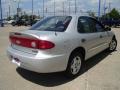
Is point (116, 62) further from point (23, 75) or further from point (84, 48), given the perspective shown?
point (23, 75)

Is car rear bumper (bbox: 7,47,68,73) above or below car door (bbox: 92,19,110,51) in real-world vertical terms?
below

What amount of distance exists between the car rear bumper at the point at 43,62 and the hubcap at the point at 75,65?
0.42 metres

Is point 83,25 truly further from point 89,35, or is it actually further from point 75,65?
point 75,65

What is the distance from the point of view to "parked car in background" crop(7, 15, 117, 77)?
4277 millimetres

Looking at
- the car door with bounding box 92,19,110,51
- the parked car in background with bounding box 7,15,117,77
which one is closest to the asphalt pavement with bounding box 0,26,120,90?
the parked car in background with bounding box 7,15,117,77

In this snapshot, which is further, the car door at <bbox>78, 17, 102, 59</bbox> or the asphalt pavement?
the car door at <bbox>78, 17, 102, 59</bbox>

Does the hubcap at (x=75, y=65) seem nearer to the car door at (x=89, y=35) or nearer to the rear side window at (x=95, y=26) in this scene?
the car door at (x=89, y=35)

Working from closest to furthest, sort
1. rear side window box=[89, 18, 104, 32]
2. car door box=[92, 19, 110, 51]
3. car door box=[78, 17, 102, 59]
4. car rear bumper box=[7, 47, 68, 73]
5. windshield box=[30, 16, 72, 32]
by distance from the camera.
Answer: car rear bumper box=[7, 47, 68, 73]
windshield box=[30, 16, 72, 32]
car door box=[78, 17, 102, 59]
rear side window box=[89, 18, 104, 32]
car door box=[92, 19, 110, 51]

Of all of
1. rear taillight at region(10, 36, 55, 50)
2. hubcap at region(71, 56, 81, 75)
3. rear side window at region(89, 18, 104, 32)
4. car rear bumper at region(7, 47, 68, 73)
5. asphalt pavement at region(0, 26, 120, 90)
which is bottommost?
asphalt pavement at region(0, 26, 120, 90)

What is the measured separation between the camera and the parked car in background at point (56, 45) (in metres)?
4.28

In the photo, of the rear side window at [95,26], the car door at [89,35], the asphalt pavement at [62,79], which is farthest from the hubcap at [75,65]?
the rear side window at [95,26]

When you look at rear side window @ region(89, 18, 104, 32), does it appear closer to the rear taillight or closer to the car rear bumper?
the car rear bumper

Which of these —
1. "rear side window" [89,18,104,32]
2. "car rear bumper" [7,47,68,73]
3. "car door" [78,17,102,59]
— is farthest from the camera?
"rear side window" [89,18,104,32]

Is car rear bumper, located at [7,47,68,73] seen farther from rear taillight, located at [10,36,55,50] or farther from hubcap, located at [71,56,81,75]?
hubcap, located at [71,56,81,75]
